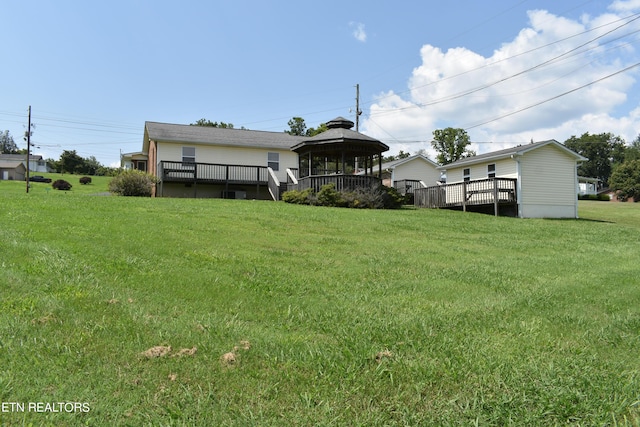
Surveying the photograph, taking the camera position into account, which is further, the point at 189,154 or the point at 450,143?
the point at 450,143

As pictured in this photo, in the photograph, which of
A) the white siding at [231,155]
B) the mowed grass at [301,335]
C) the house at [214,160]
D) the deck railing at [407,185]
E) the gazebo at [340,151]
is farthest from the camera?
the deck railing at [407,185]

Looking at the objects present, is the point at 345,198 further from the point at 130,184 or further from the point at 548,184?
the point at 548,184

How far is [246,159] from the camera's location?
86.1 feet

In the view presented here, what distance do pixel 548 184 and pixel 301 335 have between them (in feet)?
72.9

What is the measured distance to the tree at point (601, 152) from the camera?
93875mm

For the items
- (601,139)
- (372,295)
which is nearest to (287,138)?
(372,295)

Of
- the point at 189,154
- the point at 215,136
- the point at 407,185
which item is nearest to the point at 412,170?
the point at 407,185

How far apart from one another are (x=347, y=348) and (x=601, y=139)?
111816 millimetres

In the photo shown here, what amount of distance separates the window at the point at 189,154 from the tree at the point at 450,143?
4905cm

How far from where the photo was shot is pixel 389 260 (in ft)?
23.7

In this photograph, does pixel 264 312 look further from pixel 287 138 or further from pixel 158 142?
pixel 287 138

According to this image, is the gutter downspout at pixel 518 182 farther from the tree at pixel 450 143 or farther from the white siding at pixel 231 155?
the tree at pixel 450 143

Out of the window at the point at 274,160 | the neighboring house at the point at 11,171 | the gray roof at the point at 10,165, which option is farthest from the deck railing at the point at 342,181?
the gray roof at the point at 10,165

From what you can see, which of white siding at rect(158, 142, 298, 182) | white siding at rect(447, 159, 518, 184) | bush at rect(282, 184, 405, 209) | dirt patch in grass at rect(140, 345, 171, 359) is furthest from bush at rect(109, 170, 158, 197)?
white siding at rect(447, 159, 518, 184)
